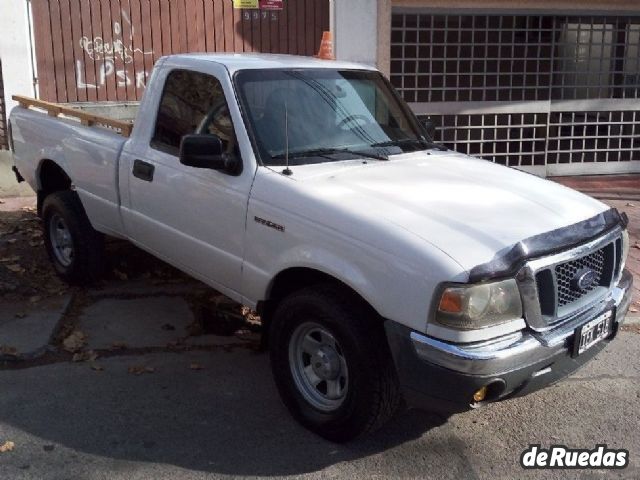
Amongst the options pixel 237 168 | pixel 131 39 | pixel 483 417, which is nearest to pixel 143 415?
pixel 237 168

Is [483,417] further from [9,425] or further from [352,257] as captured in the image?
[9,425]

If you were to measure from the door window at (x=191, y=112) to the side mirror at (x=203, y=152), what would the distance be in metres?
0.14

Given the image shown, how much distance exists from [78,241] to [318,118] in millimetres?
2402

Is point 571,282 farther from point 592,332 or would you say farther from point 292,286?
point 292,286

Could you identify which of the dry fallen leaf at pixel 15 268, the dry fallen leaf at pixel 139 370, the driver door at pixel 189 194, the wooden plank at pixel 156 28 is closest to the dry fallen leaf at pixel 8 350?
the dry fallen leaf at pixel 139 370

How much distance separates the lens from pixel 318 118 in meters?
4.34

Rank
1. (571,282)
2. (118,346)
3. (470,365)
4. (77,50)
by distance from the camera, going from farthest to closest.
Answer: (77,50) < (118,346) < (571,282) < (470,365)

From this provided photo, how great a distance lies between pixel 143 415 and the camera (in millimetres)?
3975

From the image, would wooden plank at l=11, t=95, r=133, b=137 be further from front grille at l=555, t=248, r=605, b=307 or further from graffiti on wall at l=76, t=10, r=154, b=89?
front grille at l=555, t=248, r=605, b=307

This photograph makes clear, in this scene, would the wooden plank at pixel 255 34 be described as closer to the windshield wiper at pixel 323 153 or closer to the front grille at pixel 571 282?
the windshield wiper at pixel 323 153

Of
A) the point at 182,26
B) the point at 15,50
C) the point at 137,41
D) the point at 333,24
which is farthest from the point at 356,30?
the point at 15,50

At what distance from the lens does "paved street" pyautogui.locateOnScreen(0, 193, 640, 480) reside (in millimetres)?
3533

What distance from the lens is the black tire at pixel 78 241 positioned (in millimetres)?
5684

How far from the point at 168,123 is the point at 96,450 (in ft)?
6.95
